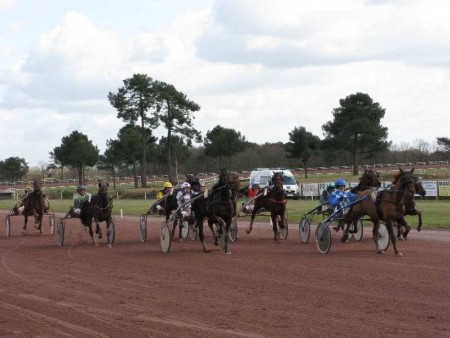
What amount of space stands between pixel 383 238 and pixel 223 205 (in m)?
3.43

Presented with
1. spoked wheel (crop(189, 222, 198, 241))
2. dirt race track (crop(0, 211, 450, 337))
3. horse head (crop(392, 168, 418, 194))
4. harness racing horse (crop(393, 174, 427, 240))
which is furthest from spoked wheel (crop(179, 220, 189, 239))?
horse head (crop(392, 168, 418, 194))

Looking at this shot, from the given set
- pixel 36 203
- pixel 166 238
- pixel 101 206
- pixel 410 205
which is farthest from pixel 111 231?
pixel 410 205

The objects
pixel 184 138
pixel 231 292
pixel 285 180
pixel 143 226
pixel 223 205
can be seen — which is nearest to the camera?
pixel 231 292

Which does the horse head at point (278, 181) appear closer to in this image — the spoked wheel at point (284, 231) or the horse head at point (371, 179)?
the spoked wheel at point (284, 231)

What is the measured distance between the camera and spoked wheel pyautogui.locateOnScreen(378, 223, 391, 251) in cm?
1539

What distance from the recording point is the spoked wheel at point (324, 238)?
15.8 m

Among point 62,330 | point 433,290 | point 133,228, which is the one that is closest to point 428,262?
point 433,290

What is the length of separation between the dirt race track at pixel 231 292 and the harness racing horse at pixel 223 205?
0.65 meters

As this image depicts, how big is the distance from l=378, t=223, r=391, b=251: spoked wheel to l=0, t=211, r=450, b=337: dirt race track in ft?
1.05

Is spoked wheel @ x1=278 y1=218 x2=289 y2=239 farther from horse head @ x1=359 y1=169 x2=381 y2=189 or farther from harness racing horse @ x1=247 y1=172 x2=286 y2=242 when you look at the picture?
horse head @ x1=359 y1=169 x2=381 y2=189

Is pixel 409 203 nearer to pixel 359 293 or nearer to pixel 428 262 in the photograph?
pixel 428 262

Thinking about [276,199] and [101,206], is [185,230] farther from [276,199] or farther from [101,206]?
[276,199]

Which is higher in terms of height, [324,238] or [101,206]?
[101,206]

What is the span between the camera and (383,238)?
15492mm
